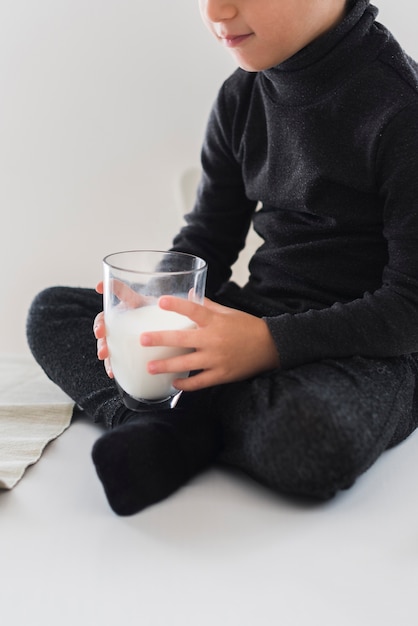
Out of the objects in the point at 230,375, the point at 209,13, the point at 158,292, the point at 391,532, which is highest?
the point at 209,13

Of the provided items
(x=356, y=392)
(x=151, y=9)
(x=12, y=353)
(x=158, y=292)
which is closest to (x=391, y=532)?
(x=356, y=392)

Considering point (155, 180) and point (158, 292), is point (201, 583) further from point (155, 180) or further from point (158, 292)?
point (155, 180)

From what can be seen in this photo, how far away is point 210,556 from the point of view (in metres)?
0.62

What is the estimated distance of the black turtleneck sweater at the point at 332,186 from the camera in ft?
2.59

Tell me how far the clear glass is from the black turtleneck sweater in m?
0.11

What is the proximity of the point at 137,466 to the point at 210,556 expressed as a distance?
103 mm

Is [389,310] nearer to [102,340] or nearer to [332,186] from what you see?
[332,186]

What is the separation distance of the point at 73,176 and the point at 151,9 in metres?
0.30

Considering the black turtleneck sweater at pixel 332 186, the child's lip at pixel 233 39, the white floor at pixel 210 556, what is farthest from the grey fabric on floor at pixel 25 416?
the child's lip at pixel 233 39

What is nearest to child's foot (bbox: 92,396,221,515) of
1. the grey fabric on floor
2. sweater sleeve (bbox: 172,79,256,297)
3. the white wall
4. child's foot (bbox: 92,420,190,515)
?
child's foot (bbox: 92,420,190,515)

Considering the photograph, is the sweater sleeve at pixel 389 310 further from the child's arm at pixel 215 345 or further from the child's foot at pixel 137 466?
the child's foot at pixel 137 466

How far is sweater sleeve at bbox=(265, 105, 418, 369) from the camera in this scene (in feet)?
2.55

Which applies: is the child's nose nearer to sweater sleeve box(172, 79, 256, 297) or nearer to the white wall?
sweater sleeve box(172, 79, 256, 297)

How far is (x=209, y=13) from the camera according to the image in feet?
2.56
